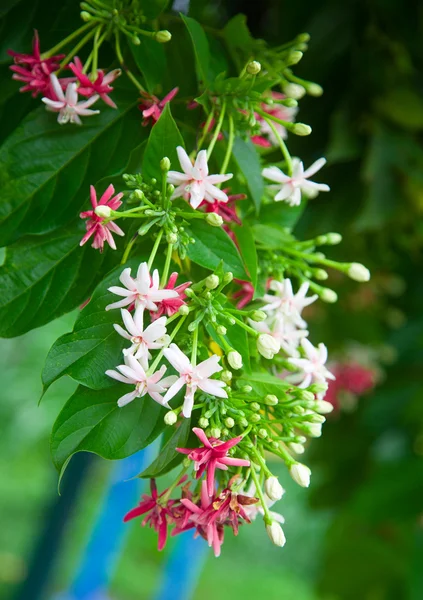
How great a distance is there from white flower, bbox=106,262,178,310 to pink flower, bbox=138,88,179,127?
0.43 ft

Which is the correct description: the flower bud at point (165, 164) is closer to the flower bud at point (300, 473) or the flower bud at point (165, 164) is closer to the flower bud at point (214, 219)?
the flower bud at point (214, 219)

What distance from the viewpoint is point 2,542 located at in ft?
11.3

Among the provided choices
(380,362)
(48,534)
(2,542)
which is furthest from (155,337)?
(2,542)

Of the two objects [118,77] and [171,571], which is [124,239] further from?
[171,571]

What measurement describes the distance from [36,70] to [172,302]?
0.68ft

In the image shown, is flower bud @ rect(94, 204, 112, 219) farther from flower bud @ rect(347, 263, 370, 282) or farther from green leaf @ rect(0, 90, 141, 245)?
flower bud @ rect(347, 263, 370, 282)

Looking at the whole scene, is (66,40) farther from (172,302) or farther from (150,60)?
(172,302)

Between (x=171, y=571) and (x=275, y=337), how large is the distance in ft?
5.82

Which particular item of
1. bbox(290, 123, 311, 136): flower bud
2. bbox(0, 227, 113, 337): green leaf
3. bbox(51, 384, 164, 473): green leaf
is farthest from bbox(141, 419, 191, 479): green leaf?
bbox(290, 123, 311, 136): flower bud

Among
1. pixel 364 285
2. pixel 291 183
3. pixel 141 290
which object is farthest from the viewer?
pixel 364 285

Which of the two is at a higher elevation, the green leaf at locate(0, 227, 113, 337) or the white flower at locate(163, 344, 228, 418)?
the green leaf at locate(0, 227, 113, 337)

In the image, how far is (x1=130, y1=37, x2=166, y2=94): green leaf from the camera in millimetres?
518

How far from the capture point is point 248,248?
0.52 metres

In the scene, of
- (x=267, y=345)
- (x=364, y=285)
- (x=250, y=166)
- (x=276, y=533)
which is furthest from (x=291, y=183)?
(x=364, y=285)
